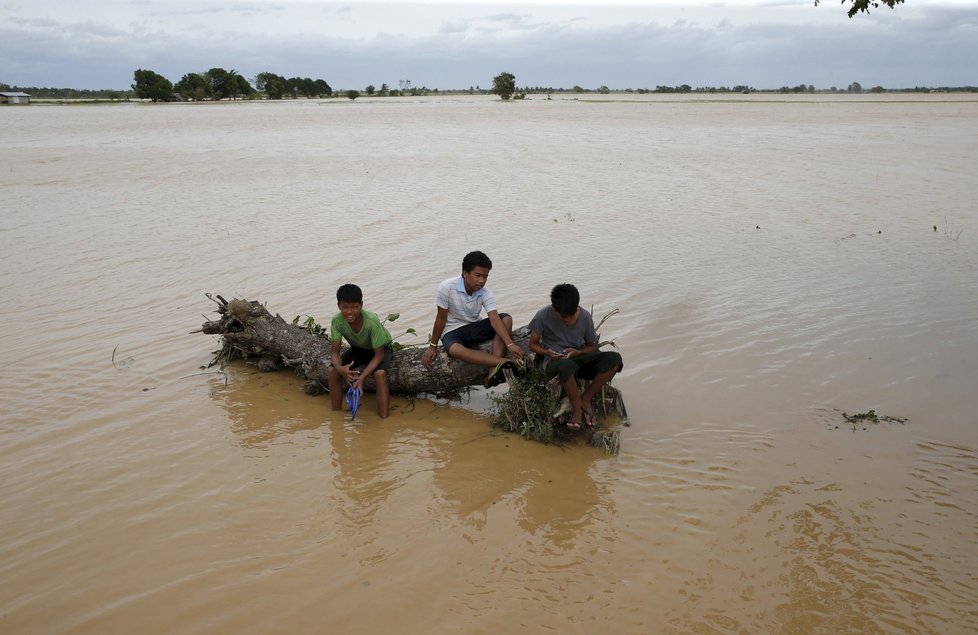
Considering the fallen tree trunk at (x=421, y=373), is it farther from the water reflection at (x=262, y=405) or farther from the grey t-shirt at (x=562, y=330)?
the grey t-shirt at (x=562, y=330)

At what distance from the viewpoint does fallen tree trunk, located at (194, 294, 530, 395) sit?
229 inches

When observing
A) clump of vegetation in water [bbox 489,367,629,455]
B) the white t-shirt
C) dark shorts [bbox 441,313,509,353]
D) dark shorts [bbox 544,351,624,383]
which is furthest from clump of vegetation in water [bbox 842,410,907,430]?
the white t-shirt

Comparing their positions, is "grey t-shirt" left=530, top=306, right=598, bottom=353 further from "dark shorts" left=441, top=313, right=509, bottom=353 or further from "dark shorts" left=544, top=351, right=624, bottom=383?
"dark shorts" left=441, top=313, right=509, bottom=353

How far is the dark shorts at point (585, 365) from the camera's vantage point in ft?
17.0

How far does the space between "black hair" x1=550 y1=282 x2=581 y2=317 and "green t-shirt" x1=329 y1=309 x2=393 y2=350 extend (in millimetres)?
1449

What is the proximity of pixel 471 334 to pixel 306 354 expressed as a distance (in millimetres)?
1518

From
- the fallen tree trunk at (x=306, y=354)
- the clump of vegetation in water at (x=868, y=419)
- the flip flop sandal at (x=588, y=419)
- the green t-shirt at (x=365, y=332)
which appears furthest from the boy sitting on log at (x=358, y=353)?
the clump of vegetation in water at (x=868, y=419)

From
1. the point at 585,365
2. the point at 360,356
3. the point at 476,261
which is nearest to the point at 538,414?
the point at 585,365

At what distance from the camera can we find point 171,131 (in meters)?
32.2

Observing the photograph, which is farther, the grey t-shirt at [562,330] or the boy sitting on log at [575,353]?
the grey t-shirt at [562,330]

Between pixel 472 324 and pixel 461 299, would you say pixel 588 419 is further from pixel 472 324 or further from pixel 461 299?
pixel 461 299

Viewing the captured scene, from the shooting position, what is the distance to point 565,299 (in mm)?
5051

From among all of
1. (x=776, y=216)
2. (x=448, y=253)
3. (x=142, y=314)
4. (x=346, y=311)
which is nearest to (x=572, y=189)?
(x=776, y=216)

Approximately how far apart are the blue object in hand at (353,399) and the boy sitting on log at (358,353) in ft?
0.11
